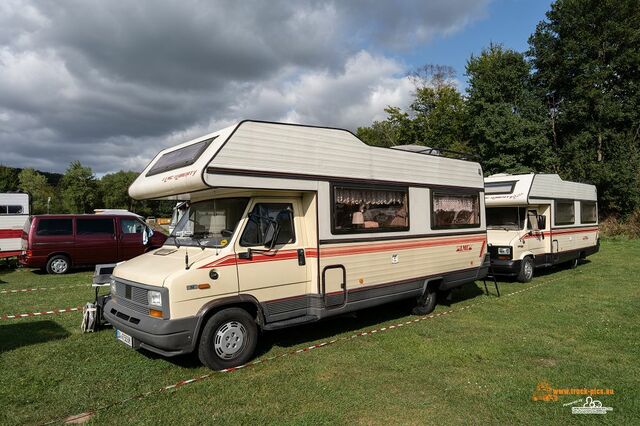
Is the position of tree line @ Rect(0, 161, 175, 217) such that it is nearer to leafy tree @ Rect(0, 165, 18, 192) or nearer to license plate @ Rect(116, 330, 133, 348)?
leafy tree @ Rect(0, 165, 18, 192)

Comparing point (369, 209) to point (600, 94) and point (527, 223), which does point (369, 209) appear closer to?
point (527, 223)

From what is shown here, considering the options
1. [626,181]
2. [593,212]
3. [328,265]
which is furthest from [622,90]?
[328,265]

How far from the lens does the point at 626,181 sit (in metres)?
27.6

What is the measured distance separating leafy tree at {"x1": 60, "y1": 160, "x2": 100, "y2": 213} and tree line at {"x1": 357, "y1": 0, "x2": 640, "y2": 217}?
149ft

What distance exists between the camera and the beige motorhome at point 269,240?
5125 mm

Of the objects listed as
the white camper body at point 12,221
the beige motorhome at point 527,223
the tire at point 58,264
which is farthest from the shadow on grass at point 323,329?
the white camper body at point 12,221

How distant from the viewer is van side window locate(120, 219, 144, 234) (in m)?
14.9

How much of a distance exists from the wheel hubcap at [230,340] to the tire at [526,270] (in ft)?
28.2

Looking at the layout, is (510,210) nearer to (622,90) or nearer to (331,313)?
(331,313)

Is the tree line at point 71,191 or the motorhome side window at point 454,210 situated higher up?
the tree line at point 71,191

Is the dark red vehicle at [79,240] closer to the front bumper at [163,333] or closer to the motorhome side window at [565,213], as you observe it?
the front bumper at [163,333]

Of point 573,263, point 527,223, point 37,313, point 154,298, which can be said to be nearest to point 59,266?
point 37,313

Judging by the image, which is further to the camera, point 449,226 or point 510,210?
point 510,210

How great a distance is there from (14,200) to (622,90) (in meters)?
36.0
